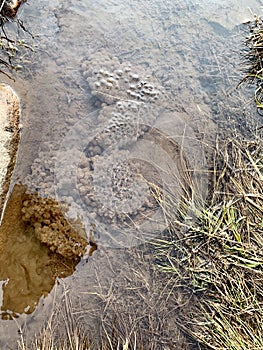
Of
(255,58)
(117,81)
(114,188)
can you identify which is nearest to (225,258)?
(114,188)

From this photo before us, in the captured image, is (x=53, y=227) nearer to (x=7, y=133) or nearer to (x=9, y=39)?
(x=7, y=133)

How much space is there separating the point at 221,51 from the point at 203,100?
21.3 inches

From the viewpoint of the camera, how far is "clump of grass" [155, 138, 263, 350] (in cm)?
225

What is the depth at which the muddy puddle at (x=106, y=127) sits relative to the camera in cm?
245

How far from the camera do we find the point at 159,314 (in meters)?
2.41

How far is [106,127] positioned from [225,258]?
134 cm

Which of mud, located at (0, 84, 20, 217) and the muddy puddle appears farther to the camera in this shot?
mud, located at (0, 84, 20, 217)

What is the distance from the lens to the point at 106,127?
277 centimetres

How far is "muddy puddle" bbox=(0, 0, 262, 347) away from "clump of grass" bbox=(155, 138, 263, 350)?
0.17m

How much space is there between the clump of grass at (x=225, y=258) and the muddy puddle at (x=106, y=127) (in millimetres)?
168

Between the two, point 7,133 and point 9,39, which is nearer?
point 7,133

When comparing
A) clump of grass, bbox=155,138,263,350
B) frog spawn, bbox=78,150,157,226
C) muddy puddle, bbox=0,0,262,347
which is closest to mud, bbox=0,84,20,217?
muddy puddle, bbox=0,0,262,347

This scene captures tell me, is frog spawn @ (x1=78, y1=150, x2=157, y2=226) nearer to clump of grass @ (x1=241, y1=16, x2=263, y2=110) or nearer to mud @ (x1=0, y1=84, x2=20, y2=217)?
mud @ (x1=0, y1=84, x2=20, y2=217)

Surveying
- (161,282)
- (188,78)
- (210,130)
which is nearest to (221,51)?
(188,78)
